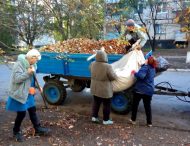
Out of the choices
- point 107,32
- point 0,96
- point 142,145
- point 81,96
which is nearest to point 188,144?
point 142,145

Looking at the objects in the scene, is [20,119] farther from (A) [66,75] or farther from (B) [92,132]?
(A) [66,75]

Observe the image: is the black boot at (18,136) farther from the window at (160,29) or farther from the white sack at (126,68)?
the window at (160,29)

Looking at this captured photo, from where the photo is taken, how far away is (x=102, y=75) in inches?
259

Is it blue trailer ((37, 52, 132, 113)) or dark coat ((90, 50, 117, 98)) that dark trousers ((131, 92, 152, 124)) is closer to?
dark coat ((90, 50, 117, 98))

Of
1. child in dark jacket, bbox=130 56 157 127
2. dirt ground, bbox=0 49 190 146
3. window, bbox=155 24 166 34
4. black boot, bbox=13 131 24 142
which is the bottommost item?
dirt ground, bbox=0 49 190 146

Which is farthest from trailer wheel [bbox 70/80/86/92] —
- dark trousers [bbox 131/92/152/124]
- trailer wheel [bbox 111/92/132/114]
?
dark trousers [bbox 131/92/152/124]

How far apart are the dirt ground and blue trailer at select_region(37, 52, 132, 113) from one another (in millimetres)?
393

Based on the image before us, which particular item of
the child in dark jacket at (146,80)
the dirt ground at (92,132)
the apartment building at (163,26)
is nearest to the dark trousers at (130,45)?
the child in dark jacket at (146,80)

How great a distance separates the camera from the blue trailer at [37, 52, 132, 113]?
297 inches

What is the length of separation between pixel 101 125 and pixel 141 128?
30.5 inches

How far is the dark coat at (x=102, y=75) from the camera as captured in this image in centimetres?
655

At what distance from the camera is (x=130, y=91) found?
746 centimetres

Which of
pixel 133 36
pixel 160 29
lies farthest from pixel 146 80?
pixel 160 29

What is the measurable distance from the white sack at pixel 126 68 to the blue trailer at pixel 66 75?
286 millimetres
